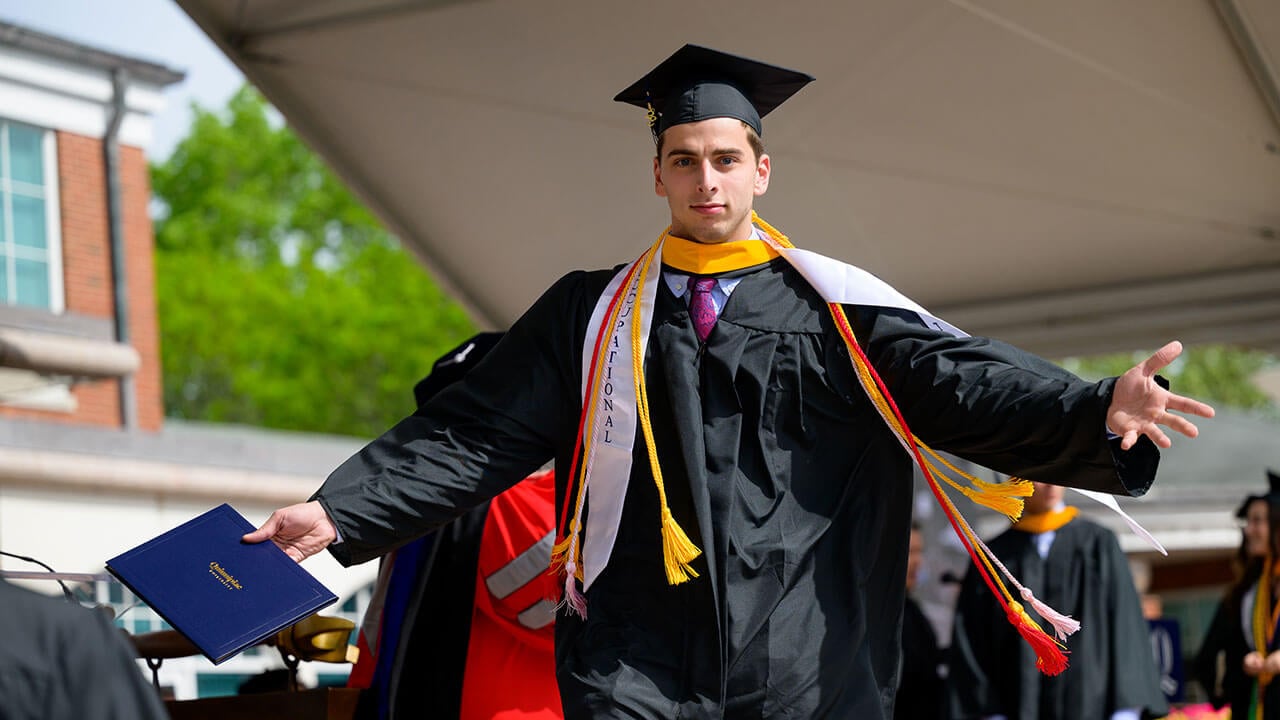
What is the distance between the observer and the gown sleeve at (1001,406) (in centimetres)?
302

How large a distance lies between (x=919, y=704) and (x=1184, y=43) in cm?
386

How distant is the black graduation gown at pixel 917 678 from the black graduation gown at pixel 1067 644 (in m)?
1.03

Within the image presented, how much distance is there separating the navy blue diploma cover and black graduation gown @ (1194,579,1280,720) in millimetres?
5612

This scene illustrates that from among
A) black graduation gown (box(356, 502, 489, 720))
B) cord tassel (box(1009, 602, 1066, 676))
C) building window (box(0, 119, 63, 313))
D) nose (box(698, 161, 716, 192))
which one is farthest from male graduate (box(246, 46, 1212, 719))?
building window (box(0, 119, 63, 313))

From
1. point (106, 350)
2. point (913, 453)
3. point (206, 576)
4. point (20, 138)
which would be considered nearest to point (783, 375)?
point (913, 453)

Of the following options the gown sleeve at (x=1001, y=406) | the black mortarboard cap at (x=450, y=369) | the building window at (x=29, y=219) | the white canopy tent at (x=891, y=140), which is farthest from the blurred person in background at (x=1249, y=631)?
the building window at (x=29, y=219)

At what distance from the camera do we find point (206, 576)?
3.17 metres

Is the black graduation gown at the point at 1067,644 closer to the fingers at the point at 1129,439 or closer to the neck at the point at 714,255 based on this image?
the neck at the point at 714,255

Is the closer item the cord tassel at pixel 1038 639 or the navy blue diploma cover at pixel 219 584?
the navy blue diploma cover at pixel 219 584

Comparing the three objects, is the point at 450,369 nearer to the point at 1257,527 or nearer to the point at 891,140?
the point at 891,140

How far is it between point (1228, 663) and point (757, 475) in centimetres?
539

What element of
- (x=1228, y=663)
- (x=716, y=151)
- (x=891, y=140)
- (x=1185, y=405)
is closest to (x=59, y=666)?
(x=716, y=151)

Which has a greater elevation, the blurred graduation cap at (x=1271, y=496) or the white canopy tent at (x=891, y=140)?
the white canopy tent at (x=891, y=140)

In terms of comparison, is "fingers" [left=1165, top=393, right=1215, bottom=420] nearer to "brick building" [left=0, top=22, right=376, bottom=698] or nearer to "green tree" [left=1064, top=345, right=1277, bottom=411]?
"brick building" [left=0, top=22, right=376, bottom=698]
